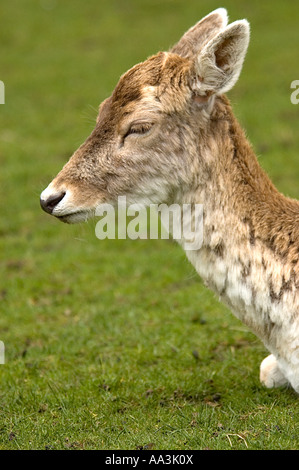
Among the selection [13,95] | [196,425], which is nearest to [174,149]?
[196,425]

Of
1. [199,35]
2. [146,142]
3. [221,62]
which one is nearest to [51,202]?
[146,142]

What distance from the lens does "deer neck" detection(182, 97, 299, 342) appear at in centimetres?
486

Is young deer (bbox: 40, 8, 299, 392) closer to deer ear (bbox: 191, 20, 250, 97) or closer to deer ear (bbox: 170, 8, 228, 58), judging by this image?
deer ear (bbox: 191, 20, 250, 97)

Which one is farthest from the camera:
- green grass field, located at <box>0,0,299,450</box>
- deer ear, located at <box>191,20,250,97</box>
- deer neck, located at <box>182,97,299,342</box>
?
green grass field, located at <box>0,0,299,450</box>

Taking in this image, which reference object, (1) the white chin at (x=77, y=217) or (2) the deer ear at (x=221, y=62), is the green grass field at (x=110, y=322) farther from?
(2) the deer ear at (x=221, y=62)

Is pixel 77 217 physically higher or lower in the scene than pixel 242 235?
higher

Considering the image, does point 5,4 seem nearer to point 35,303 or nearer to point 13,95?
point 13,95

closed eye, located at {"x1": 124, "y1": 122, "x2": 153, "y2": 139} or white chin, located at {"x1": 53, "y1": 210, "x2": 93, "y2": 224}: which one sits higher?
closed eye, located at {"x1": 124, "y1": 122, "x2": 153, "y2": 139}

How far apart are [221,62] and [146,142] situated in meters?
0.69

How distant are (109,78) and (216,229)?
43.1 feet

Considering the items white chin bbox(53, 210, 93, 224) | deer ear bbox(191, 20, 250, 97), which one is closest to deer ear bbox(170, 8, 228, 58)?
deer ear bbox(191, 20, 250, 97)

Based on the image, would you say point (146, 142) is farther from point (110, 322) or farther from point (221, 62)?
point (110, 322)

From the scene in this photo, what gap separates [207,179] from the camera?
501 cm

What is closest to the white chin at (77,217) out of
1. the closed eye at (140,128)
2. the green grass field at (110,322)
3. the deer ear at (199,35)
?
the closed eye at (140,128)
